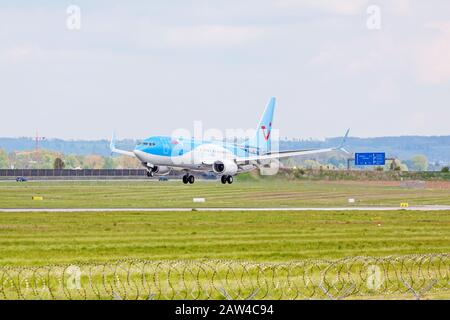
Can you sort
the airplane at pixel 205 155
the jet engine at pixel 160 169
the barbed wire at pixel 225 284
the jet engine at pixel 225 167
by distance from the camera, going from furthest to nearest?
the jet engine at pixel 225 167 → the jet engine at pixel 160 169 → the airplane at pixel 205 155 → the barbed wire at pixel 225 284

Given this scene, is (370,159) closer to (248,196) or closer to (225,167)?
(225,167)

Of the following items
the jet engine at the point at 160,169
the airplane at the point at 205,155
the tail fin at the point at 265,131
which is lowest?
the jet engine at the point at 160,169

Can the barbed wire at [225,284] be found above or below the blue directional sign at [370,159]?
below

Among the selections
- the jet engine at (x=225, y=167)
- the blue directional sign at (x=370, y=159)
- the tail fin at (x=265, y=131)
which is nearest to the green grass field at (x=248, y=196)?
the jet engine at (x=225, y=167)

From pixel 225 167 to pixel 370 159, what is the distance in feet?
227

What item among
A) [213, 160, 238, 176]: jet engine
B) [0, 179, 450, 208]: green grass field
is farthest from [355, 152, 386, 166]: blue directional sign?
[213, 160, 238, 176]: jet engine

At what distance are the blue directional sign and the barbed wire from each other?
467ft

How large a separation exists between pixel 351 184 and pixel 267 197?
101 ft

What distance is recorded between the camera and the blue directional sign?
18712 cm

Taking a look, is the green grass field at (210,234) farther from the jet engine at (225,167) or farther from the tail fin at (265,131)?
the tail fin at (265,131)

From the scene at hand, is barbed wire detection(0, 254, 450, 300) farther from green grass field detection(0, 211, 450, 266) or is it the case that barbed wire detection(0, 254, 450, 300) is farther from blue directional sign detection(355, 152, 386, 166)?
blue directional sign detection(355, 152, 386, 166)

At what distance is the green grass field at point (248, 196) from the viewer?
99750mm

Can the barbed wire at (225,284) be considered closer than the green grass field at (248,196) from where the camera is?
Yes

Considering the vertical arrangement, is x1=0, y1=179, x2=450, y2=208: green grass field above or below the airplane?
below
